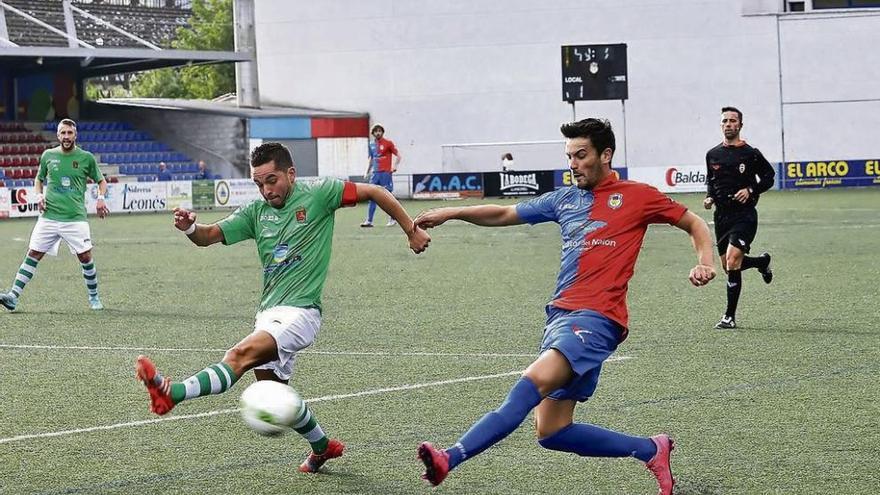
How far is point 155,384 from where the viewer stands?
632 cm

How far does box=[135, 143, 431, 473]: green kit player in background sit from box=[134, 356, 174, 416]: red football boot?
0.25m

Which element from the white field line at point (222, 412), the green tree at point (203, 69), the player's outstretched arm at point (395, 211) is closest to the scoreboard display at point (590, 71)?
the white field line at point (222, 412)

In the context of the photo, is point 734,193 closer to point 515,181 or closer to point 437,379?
point 437,379

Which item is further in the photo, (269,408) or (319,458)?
(319,458)

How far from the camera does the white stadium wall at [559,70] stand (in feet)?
147

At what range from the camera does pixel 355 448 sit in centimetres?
760

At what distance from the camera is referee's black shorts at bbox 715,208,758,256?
1275 cm

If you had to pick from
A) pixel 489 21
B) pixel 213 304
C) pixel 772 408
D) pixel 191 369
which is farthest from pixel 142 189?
pixel 772 408

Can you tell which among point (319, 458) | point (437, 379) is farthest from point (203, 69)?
point (319, 458)

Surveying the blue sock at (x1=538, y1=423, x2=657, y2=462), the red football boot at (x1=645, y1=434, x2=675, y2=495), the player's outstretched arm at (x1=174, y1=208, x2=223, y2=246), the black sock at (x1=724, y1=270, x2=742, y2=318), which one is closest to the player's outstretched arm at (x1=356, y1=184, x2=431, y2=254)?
the player's outstretched arm at (x1=174, y1=208, x2=223, y2=246)

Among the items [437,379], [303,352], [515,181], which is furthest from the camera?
[515,181]

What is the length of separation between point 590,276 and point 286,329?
157cm

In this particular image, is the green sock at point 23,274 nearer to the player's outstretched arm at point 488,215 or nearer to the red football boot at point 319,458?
the red football boot at point 319,458

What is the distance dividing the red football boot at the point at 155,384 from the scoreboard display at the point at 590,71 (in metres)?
29.6
